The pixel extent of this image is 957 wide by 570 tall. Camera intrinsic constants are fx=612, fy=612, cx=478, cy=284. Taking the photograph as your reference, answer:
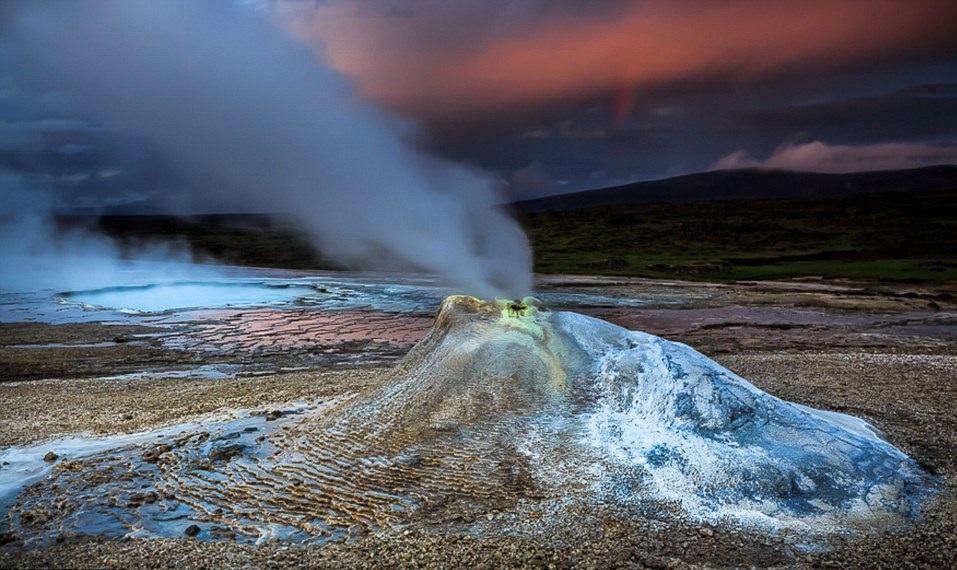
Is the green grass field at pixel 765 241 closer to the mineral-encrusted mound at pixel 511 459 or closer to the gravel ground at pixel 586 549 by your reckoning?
the mineral-encrusted mound at pixel 511 459

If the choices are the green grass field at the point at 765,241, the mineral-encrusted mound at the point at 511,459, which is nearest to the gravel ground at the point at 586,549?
the mineral-encrusted mound at the point at 511,459

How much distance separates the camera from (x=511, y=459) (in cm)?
691

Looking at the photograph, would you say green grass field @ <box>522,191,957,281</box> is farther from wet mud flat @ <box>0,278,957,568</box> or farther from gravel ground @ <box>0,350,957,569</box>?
gravel ground @ <box>0,350,957,569</box>

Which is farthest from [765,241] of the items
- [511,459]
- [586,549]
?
[586,549]

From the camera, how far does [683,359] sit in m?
7.48

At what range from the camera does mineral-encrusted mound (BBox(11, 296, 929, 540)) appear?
6.00 metres

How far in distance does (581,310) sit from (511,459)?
1990 cm

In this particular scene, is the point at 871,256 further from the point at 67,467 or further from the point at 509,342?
the point at 67,467

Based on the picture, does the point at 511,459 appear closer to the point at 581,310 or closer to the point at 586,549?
the point at 586,549

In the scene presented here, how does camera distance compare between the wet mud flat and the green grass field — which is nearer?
the wet mud flat

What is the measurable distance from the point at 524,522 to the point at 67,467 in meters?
5.67

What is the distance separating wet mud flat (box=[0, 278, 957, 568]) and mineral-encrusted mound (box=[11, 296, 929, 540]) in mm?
307

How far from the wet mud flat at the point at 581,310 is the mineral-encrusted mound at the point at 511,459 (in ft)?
1.01

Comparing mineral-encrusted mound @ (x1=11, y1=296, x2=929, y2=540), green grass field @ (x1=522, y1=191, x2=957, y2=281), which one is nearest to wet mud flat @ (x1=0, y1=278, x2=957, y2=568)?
mineral-encrusted mound @ (x1=11, y1=296, x2=929, y2=540)
